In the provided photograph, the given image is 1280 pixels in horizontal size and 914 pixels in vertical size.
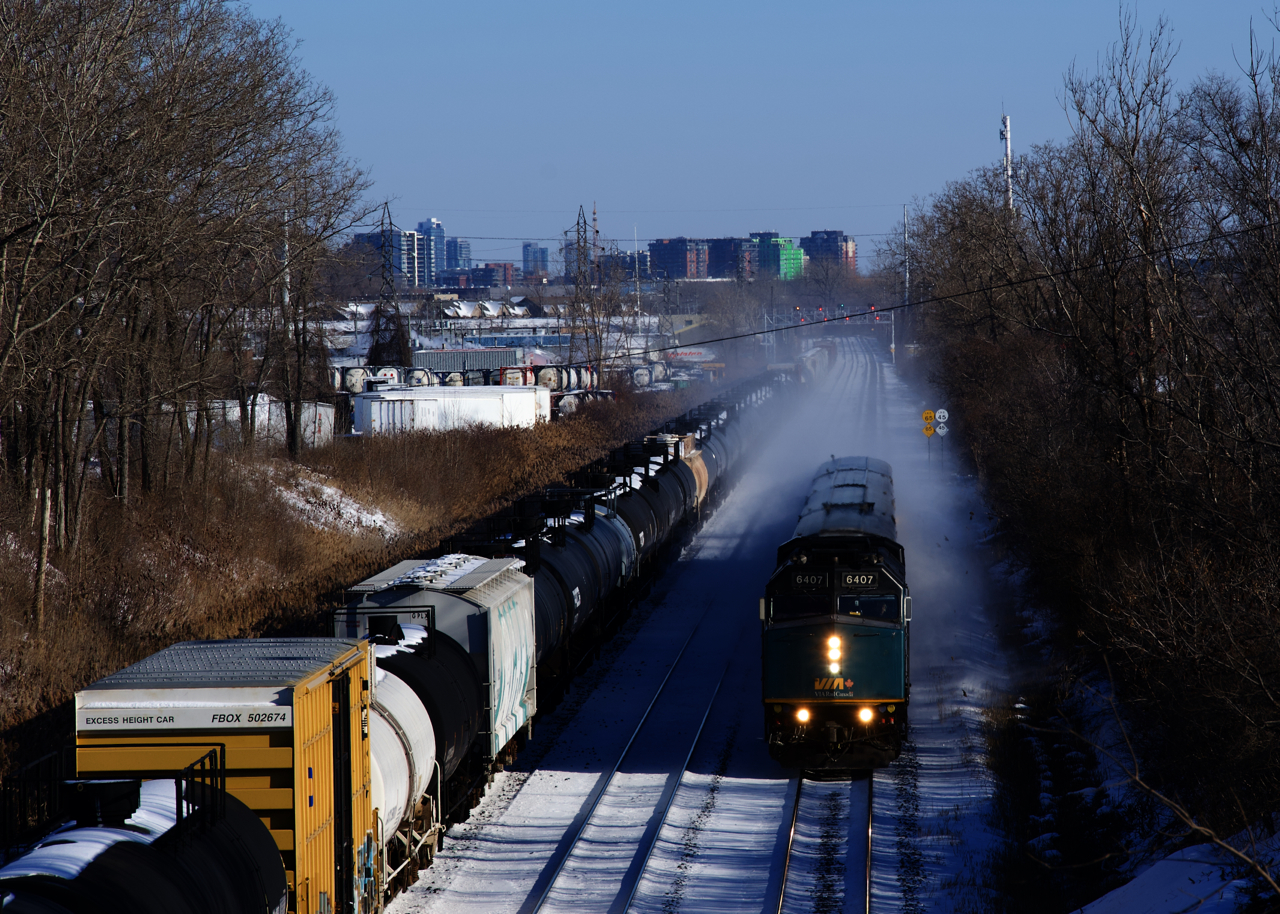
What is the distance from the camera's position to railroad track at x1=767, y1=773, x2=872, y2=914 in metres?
13.2

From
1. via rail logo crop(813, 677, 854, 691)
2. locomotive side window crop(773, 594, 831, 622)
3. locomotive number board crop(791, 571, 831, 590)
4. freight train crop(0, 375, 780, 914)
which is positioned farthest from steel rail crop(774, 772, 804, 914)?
freight train crop(0, 375, 780, 914)

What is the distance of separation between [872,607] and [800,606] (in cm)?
110

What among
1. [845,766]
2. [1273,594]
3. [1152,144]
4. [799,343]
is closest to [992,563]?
[1152,144]

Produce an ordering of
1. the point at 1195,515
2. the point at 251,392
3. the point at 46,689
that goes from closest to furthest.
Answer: the point at 1195,515 < the point at 46,689 < the point at 251,392

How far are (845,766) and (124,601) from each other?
14200 mm

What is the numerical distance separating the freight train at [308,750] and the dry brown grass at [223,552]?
5421 millimetres

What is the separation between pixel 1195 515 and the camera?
49.2 feet

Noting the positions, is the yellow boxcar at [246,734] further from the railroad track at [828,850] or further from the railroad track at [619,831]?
the railroad track at [828,850]

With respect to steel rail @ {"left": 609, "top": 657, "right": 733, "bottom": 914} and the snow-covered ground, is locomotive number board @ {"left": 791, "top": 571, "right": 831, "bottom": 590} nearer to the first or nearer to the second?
the snow-covered ground

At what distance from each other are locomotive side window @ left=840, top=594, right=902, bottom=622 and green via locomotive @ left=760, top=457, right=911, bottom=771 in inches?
0.6

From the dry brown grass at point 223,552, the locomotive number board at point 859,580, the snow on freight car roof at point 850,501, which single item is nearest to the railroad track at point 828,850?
the locomotive number board at point 859,580

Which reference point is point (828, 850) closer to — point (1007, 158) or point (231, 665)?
point (231, 665)

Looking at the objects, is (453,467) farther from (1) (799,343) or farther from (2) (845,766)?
(1) (799,343)

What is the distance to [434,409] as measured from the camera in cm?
4903
